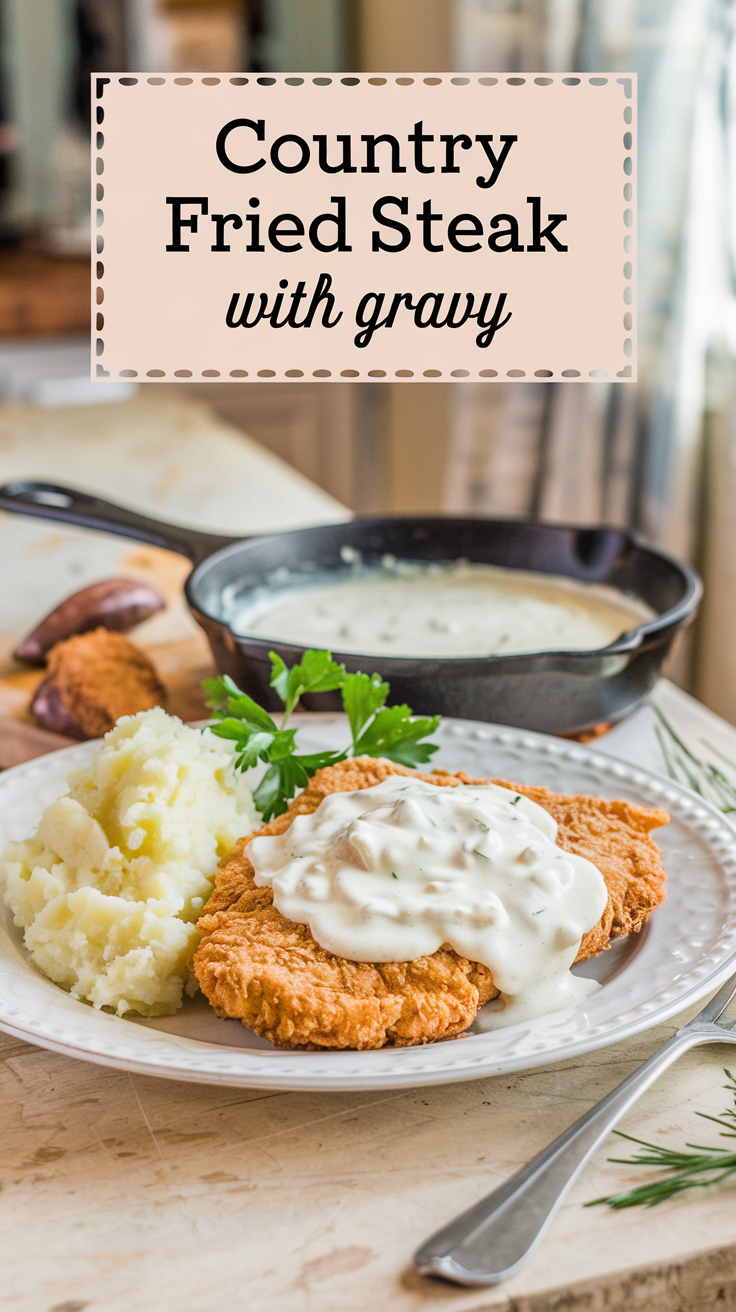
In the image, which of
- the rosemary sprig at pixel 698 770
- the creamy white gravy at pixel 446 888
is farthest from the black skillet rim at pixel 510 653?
the creamy white gravy at pixel 446 888

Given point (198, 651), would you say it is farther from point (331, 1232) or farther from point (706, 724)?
point (331, 1232)

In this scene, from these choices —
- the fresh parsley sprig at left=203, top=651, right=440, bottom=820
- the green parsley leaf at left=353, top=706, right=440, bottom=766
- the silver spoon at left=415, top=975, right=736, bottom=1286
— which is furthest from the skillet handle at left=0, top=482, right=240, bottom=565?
the silver spoon at left=415, top=975, right=736, bottom=1286

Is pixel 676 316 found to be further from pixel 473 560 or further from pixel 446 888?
pixel 446 888

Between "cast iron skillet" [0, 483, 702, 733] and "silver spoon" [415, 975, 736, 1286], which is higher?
"cast iron skillet" [0, 483, 702, 733]

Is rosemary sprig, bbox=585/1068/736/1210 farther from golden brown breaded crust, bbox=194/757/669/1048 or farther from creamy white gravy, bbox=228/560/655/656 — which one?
creamy white gravy, bbox=228/560/655/656

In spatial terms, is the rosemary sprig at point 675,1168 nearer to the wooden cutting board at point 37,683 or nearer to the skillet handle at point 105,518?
the wooden cutting board at point 37,683

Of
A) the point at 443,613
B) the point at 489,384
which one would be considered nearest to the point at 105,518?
the point at 443,613
